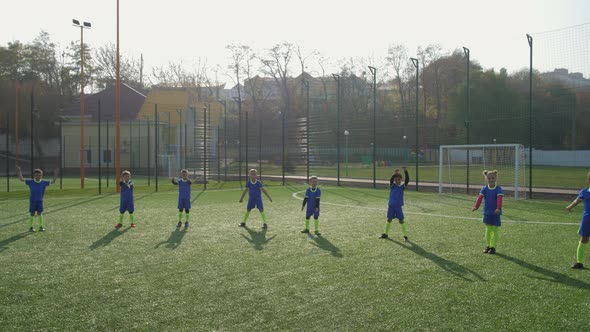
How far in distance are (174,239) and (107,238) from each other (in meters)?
1.67

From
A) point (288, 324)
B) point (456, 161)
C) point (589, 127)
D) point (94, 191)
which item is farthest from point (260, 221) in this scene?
point (589, 127)

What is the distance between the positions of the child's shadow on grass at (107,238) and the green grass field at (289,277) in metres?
0.05

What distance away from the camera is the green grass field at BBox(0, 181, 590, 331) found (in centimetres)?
556

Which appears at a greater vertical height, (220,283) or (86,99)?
(86,99)

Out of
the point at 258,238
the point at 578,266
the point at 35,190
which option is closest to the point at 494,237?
the point at 578,266

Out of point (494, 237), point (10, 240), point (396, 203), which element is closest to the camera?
point (494, 237)

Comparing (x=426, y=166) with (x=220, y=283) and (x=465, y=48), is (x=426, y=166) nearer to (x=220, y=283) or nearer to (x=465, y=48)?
Result: (x=465, y=48)

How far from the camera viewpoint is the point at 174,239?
36.2 feet

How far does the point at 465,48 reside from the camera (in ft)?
76.6

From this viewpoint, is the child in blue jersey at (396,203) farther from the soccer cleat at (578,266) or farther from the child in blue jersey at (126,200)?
the child in blue jersey at (126,200)

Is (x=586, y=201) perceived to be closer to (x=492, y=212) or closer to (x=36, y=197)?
(x=492, y=212)

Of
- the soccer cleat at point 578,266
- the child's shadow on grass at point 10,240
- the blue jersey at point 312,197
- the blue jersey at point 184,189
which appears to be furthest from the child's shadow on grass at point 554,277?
the child's shadow on grass at point 10,240

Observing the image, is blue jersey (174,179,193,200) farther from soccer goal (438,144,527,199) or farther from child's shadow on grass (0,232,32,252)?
soccer goal (438,144,527,199)

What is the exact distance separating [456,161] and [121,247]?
993 inches
